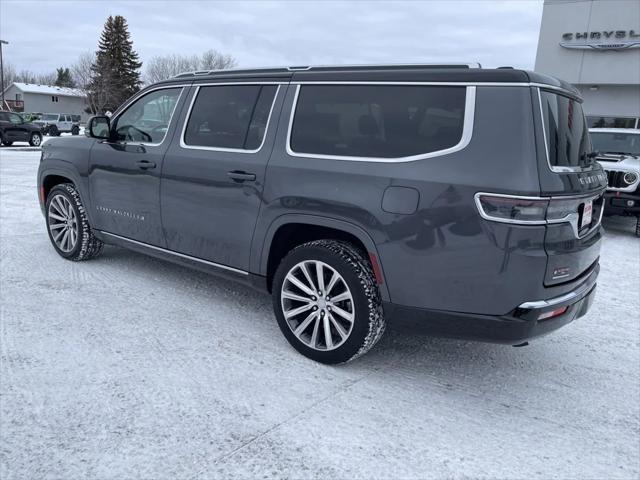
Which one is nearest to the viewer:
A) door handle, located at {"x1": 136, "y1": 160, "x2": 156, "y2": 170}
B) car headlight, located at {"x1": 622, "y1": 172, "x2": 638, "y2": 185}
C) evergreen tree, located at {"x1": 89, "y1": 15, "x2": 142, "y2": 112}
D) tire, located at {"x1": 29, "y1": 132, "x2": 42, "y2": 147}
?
door handle, located at {"x1": 136, "y1": 160, "x2": 156, "y2": 170}

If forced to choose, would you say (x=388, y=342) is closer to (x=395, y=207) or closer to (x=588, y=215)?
(x=395, y=207)

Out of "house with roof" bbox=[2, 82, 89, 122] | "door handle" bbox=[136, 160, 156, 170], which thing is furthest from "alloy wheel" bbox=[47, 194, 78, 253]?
"house with roof" bbox=[2, 82, 89, 122]

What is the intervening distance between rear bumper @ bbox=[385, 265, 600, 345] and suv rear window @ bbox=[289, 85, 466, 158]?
36.1 inches

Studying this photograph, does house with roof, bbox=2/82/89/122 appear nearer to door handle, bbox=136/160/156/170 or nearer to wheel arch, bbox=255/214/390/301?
door handle, bbox=136/160/156/170

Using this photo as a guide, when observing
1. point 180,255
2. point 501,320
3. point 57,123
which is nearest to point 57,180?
point 180,255

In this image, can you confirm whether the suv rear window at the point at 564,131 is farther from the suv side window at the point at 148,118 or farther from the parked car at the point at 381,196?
the suv side window at the point at 148,118

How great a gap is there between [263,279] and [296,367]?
0.69 meters

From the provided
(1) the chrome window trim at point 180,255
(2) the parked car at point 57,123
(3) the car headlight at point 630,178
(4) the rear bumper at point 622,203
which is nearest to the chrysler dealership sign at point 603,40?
(3) the car headlight at point 630,178

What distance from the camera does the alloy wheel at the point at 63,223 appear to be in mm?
5398

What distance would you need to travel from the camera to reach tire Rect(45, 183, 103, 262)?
17.3ft

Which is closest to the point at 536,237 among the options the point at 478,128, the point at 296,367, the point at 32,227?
the point at 478,128

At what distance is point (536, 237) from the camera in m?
2.64

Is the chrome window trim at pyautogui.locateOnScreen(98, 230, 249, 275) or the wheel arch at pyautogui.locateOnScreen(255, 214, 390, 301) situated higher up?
the wheel arch at pyautogui.locateOnScreen(255, 214, 390, 301)

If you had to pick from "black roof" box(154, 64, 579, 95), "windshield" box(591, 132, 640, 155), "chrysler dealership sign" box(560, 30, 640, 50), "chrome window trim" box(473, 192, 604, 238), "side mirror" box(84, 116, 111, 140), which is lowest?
"chrome window trim" box(473, 192, 604, 238)
